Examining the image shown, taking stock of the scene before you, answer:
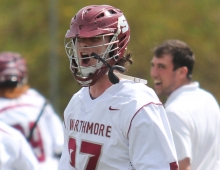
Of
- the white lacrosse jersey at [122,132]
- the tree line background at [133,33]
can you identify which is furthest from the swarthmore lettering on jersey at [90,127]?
the tree line background at [133,33]

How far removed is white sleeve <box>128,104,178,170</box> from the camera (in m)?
3.68

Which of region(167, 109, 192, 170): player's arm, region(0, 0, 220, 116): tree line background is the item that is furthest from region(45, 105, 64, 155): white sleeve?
region(0, 0, 220, 116): tree line background

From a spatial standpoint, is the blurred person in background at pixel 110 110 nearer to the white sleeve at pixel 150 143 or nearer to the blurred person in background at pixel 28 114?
the white sleeve at pixel 150 143

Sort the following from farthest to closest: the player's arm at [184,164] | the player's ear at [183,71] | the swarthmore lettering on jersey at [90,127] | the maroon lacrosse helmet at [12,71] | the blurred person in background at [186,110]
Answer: the maroon lacrosse helmet at [12,71] → the player's ear at [183,71] → the blurred person in background at [186,110] → the player's arm at [184,164] → the swarthmore lettering on jersey at [90,127]

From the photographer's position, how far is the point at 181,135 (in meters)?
5.07

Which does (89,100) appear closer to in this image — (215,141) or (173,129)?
(173,129)

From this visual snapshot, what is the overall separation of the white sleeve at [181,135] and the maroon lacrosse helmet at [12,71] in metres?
2.91

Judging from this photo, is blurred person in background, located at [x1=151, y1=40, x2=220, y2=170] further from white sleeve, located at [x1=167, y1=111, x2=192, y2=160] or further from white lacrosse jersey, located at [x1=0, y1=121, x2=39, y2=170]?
white lacrosse jersey, located at [x1=0, y1=121, x2=39, y2=170]

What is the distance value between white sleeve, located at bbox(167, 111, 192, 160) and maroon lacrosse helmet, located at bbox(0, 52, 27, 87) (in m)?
2.91

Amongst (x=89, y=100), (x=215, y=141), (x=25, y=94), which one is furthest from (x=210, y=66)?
(x=89, y=100)

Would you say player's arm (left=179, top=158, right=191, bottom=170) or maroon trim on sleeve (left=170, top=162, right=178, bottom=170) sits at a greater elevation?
maroon trim on sleeve (left=170, top=162, right=178, bottom=170)

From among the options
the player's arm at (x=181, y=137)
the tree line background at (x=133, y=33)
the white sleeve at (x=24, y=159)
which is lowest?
the tree line background at (x=133, y=33)

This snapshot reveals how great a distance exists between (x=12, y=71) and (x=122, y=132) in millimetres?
4187

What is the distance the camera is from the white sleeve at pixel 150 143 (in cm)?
368
